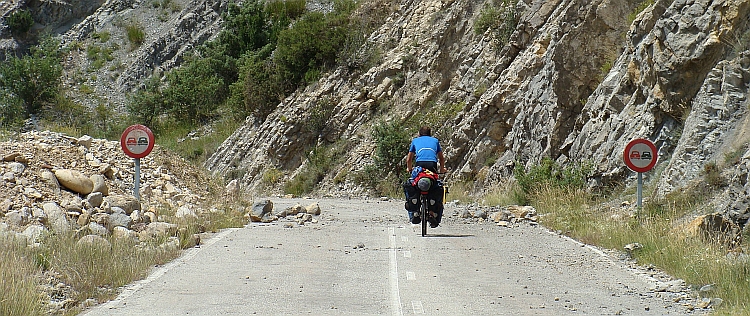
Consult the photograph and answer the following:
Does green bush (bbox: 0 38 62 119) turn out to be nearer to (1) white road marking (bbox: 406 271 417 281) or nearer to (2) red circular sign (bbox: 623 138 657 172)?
(2) red circular sign (bbox: 623 138 657 172)

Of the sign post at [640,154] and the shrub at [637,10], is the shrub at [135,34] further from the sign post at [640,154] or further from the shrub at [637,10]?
the sign post at [640,154]

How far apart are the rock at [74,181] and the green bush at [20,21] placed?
5831 cm

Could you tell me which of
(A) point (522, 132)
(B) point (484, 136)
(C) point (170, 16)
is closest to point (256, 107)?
(B) point (484, 136)

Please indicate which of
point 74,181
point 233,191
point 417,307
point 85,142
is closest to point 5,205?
point 74,181

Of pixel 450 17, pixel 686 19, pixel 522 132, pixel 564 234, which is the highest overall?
pixel 450 17

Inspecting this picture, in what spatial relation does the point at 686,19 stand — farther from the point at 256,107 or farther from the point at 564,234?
the point at 256,107

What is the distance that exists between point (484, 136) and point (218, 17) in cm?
3805

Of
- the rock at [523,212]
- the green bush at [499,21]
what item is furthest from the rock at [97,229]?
the green bush at [499,21]

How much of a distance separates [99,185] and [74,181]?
1.70ft

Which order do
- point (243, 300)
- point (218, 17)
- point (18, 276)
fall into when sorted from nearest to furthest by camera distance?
1. point (18, 276)
2. point (243, 300)
3. point (218, 17)

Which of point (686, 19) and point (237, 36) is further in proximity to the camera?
point (237, 36)

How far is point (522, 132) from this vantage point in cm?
2689

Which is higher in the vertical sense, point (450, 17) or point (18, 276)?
point (450, 17)

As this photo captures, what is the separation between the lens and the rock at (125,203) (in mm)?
15008
